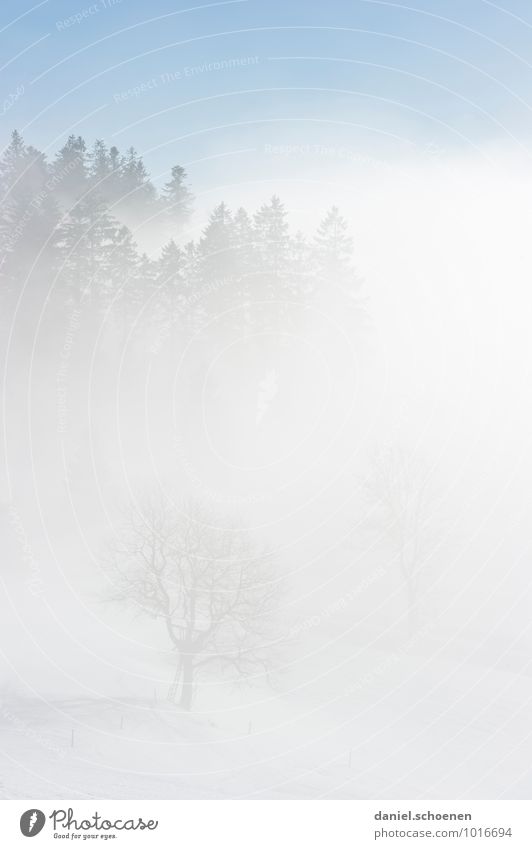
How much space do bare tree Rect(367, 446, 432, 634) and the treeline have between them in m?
19.9

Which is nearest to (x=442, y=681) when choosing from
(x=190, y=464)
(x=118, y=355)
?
(x=190, y=464)

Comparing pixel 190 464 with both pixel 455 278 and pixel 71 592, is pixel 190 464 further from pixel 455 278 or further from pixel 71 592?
pixel 455 278

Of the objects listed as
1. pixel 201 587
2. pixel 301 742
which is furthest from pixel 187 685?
pixel 301 742

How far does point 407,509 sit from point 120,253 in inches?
1290

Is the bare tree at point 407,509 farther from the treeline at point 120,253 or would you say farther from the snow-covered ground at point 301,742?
the treeline at point 120,253

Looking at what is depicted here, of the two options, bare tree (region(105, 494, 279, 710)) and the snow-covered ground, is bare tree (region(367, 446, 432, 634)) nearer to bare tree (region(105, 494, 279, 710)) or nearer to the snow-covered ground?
the snow-covered ground

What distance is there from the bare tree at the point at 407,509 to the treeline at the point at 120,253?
65.4 ft

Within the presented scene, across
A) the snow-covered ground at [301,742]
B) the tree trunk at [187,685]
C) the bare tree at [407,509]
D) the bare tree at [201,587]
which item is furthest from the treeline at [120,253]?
the tree trunk at [187,685]

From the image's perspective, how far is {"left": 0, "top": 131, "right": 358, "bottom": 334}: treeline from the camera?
215 ft

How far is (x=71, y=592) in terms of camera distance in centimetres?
4481

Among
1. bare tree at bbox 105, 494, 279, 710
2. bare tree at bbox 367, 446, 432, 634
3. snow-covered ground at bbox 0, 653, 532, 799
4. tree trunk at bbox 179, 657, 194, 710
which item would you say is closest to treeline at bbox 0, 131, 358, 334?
bare tree at bbox 367, 446, 432, 634

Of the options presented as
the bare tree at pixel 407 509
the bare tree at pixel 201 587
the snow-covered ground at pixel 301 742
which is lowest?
the snow-covered ground at pixel 301 742

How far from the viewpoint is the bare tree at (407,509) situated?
50000mm

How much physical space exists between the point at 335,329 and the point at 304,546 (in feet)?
73.2
